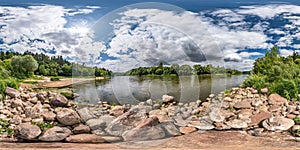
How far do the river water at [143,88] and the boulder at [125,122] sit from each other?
0.33 metres

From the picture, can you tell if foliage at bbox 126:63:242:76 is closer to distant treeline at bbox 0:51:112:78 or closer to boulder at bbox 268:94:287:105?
boulder at bbox 268:94:287:105

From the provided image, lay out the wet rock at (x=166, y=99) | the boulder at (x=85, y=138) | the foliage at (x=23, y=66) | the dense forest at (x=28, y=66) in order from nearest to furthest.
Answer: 1. the boulder at (x=85, y=138)
2. the wet rock at (x=166, y=99)
3. the dense forest at (x=28, y=66)
4. the foliage at (x=23, y=66)

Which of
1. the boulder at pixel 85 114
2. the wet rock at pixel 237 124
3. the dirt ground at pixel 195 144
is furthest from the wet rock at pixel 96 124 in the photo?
the wet rock at pixel 237 124

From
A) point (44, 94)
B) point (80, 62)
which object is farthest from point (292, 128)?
point (44, 94)

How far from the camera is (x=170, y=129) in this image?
5.08 meters

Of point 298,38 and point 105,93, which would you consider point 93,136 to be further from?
point 298,38

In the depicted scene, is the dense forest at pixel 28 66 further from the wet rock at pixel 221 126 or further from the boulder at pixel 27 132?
the wet rock at pixel 221 126

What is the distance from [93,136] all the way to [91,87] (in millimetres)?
1312

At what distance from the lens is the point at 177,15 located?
5473mm

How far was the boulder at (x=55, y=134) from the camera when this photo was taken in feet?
15.4

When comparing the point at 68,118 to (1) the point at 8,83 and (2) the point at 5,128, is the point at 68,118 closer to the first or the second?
(2) the point at 5,128

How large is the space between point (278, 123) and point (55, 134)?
259 cm

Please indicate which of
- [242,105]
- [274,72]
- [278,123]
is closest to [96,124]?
[242,105]

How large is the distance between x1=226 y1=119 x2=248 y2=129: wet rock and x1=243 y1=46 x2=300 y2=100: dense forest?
1.07 m
